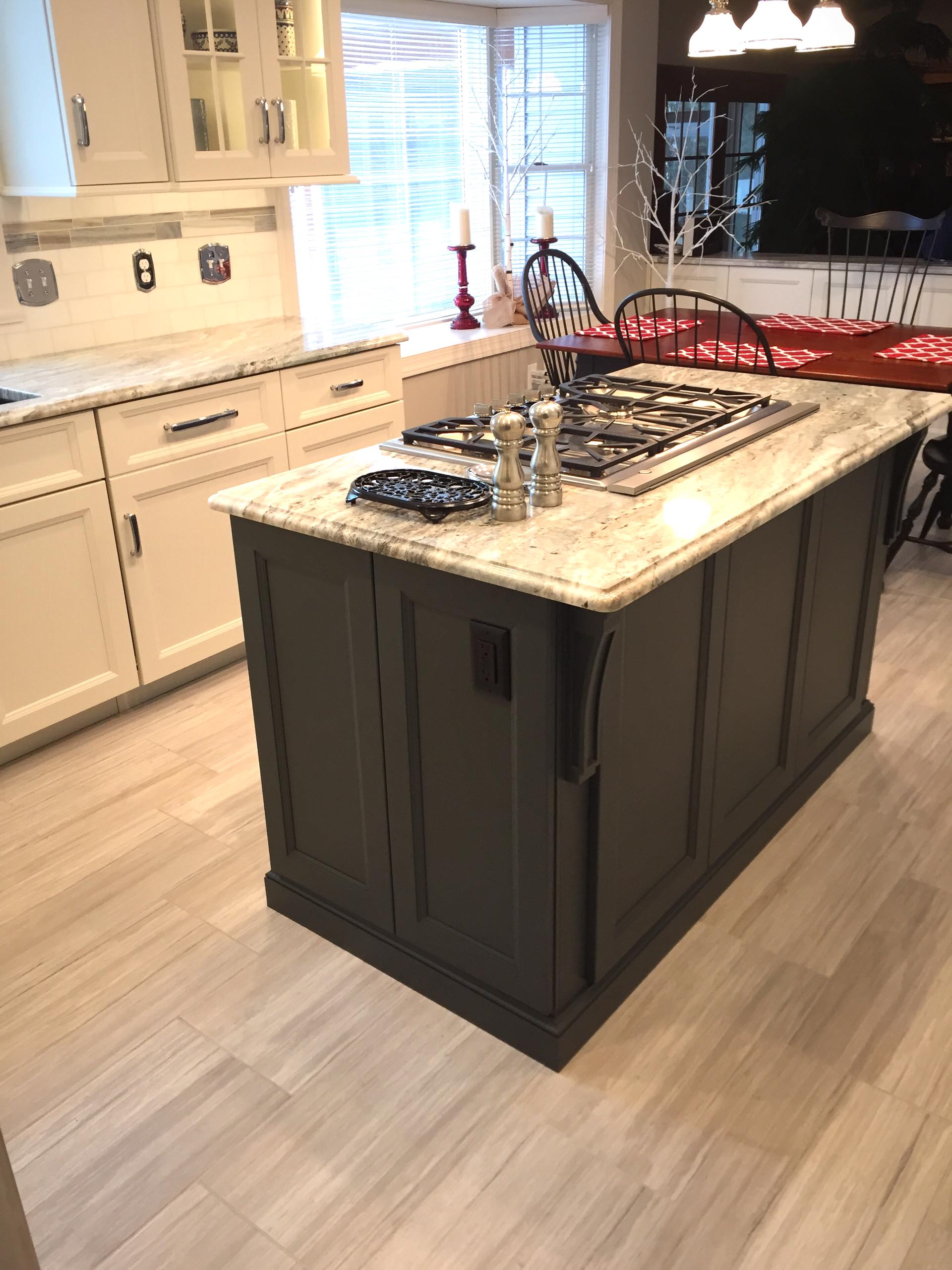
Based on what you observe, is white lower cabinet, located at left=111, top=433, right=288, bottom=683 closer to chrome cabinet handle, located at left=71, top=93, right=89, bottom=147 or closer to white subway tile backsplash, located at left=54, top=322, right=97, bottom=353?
white subway tile backsplash, located at left=54, top=322, right=97, bottom=353

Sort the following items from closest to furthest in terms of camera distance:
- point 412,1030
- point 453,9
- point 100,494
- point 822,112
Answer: point 412,1030 → point 100,494 → point 453,9 → point 822,112

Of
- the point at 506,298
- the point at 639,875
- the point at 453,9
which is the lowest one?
the point at 639,875

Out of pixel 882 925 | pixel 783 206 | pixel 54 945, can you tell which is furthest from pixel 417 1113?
pixel 783 206

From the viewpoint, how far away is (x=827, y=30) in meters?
3.29

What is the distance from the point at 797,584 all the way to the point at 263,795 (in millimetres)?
1197

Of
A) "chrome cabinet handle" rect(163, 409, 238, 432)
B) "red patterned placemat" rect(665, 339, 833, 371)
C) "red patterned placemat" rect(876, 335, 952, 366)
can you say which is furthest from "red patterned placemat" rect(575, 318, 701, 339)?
"chrome cabinet handle" rect(163, 409, 238, 432)

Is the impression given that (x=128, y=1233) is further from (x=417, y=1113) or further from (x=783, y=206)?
(x=783, y=206)

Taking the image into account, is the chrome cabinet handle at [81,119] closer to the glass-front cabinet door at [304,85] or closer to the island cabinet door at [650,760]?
the glass-front cabinet door at [304,85]

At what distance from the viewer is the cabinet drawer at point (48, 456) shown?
2586mm

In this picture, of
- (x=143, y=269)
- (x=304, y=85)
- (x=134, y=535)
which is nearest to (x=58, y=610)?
(x=134, y=535)

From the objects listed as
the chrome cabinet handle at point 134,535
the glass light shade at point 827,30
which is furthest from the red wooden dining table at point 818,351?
the chrome cabinet handle at point 134,535

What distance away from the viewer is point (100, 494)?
282 centimetres

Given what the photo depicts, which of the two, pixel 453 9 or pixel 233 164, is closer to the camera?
pixel 233 164

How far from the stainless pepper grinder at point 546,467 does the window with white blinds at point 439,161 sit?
2.43m
